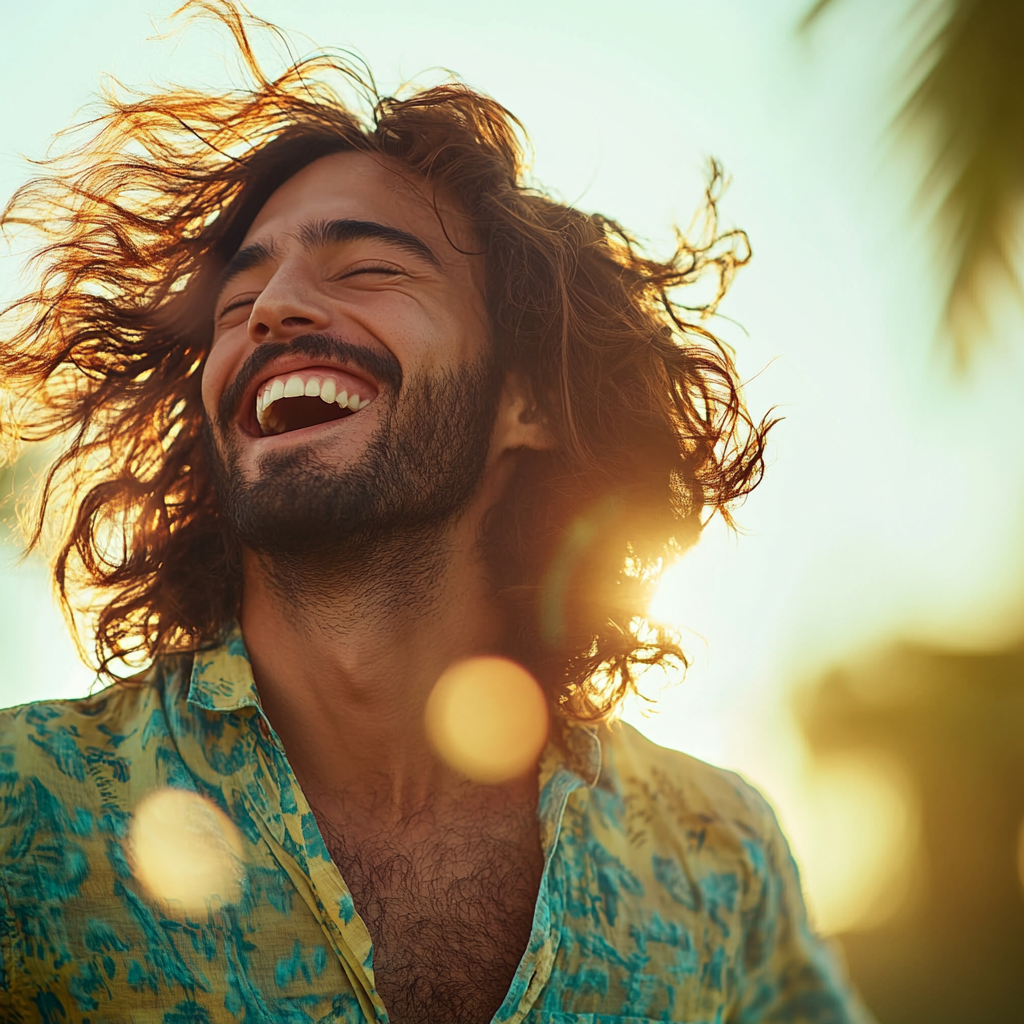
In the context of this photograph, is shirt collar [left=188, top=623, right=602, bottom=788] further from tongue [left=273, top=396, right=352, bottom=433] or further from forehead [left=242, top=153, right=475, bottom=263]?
forehead [left=242, top=153, right=475, bottom=263]

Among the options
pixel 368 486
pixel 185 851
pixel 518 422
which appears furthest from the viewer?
pixel 518 422

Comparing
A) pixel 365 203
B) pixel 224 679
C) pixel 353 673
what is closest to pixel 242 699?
pixel 224 679

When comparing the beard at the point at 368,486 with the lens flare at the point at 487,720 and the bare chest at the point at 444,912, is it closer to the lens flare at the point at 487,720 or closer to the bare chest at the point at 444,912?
the lens flare at the point at 487,720

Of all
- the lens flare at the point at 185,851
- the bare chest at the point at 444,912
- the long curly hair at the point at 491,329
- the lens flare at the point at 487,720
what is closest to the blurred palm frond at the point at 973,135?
the long curly hair at the point at 491,329

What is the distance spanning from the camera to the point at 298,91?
13.1ft

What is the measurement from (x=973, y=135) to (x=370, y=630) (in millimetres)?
3260

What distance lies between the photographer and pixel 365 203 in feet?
11.5

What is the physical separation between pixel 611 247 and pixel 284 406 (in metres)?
1.82

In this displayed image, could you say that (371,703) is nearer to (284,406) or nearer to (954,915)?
(284,406)

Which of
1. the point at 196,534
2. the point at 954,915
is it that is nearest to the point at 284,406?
the point at 196,534

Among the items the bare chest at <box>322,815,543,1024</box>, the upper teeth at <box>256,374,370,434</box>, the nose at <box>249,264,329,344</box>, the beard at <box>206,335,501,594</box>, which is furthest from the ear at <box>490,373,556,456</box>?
the bare chest at <box>322,815,543,1024</box>

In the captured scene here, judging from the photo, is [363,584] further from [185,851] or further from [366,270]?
[366,270]

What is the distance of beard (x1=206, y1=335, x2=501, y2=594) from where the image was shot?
2812 mm

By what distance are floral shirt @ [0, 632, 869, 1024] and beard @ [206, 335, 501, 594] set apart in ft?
1.33
